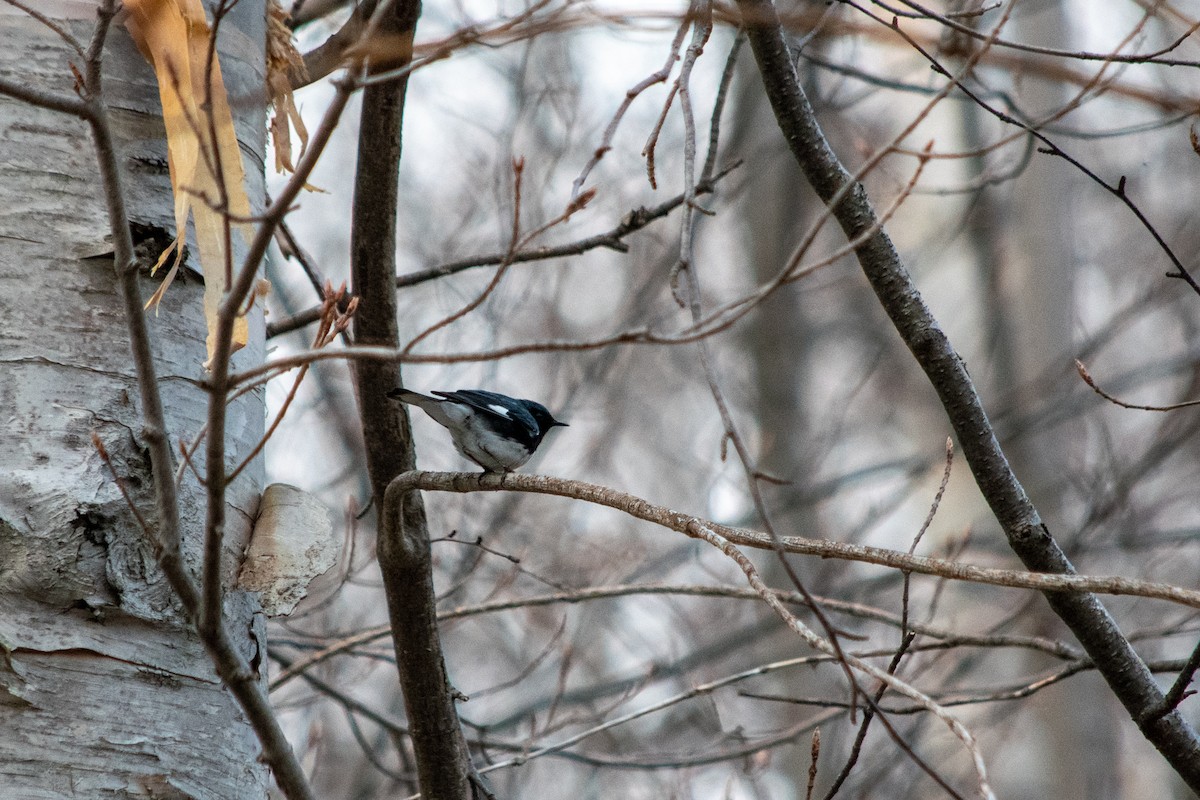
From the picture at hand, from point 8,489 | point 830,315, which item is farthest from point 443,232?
point 8,489

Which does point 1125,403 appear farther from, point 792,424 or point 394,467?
point 792,424

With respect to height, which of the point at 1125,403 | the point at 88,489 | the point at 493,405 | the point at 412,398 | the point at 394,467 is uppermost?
the point at 493,405

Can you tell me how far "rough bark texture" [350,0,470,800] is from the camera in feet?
7.30

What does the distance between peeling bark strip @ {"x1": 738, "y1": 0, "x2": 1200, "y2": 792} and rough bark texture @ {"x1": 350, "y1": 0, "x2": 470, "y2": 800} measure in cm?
84

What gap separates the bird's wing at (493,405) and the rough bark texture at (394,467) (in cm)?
114

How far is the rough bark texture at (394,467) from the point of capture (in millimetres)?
2227

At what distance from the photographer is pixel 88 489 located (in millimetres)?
1888

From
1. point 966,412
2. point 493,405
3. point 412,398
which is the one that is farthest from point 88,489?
point 493,405

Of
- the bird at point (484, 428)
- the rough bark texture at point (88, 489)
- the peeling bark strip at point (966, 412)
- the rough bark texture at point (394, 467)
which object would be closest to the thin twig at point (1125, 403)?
the peeling bark strip at point (966, 412)

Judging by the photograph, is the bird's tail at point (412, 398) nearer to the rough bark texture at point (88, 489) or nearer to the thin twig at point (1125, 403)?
the rough bark texture at point (88, 489)

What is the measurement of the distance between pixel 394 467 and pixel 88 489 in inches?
27.8

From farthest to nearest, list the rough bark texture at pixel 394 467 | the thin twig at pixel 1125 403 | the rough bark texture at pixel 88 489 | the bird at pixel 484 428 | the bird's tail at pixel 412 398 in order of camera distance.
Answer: the bird at pixel 484 428 → the bird's tail at pixel 412 398 → the rough bark texture at pixel 394 467 → the thin twig at pixel 1125 403 → the rough bark texture at pixel 88 489

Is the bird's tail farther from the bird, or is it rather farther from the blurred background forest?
the blurred background forest

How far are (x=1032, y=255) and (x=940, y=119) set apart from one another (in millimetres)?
1913
